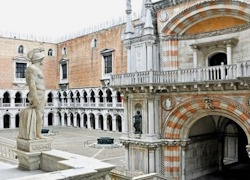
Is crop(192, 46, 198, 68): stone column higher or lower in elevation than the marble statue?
higher

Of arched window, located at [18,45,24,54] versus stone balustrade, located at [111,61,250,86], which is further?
arched window, located at [18,45,24,54]

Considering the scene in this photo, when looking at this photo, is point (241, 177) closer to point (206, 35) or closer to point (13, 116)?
point (206, 35)

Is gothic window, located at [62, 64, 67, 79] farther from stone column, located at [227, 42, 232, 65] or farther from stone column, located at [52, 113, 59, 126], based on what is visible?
stone column, located at [227, 42, 232, 65]

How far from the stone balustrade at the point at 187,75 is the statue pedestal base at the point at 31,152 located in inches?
307

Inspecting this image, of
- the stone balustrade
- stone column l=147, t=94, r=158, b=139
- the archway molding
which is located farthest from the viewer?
stone column l=147, t=94, r=158, b=139

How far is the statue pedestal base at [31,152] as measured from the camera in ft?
21.1

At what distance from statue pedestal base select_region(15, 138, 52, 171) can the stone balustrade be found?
25.5 ft

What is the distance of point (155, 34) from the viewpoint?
15445 mm

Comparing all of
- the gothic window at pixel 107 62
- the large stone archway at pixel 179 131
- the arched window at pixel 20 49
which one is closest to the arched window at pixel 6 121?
the arched window at pixel 20 49

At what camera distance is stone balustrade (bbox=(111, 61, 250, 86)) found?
37.3 feet

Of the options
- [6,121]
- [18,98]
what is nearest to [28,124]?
[6,121]

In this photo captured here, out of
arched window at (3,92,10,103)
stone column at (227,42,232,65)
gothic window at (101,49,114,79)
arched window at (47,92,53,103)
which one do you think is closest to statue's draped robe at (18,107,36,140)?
stone column at (227,42,232,65)

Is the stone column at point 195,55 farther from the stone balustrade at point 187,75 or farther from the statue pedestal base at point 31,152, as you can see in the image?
the statue pedestal base at point 31,152

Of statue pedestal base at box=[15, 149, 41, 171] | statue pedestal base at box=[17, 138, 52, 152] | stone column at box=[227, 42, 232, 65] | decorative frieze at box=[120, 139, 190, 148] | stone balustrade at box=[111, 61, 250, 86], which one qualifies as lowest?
decorative frieze at box=[120, 139, 190, 148]
